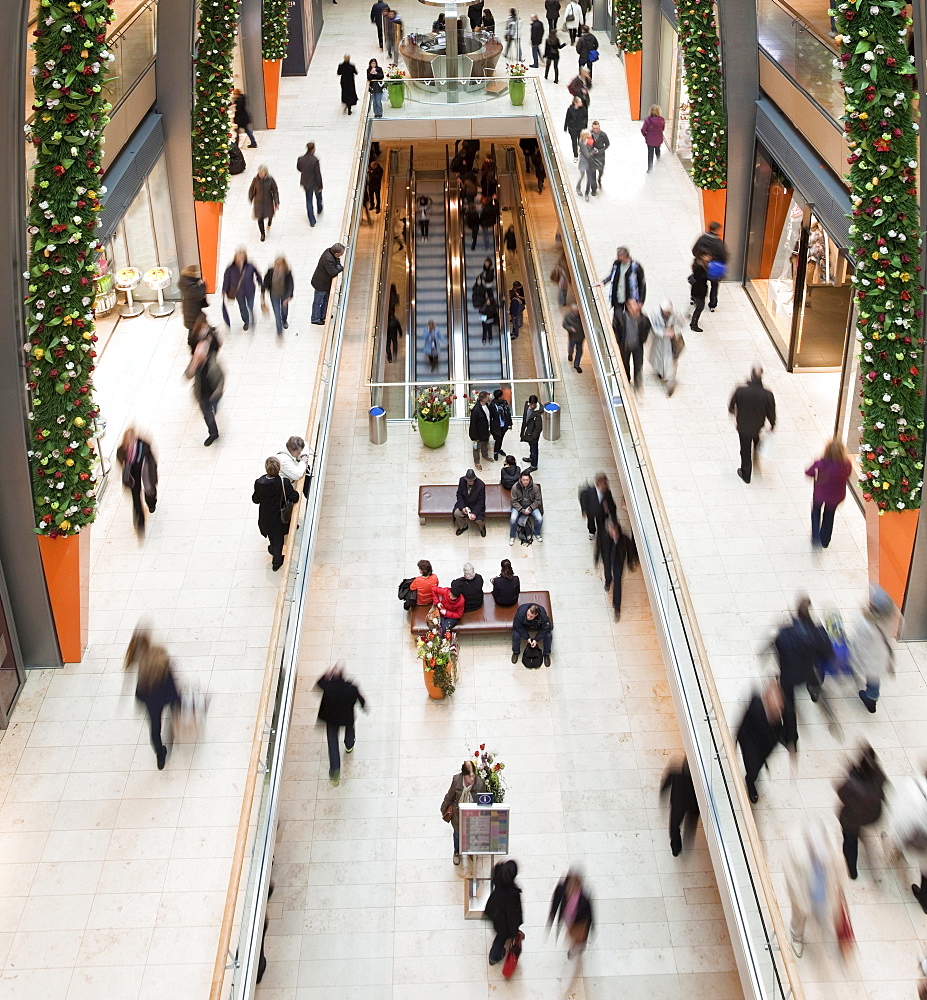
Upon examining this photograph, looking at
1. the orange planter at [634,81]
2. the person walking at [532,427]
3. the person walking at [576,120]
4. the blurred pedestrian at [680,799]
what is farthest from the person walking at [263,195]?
the blurred pedestrian at [680,799]

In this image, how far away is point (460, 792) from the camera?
11297mm

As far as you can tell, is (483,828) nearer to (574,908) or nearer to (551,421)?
(574,908)

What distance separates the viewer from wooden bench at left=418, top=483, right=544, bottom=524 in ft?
54.0

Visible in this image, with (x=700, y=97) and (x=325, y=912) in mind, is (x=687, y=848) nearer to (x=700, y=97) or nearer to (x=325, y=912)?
(x=325, y=912)

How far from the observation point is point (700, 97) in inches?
738

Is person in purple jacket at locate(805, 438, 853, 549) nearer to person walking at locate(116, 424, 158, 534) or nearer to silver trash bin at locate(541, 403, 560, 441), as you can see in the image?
silver trash bin at locate(541, 403, 560, 441)

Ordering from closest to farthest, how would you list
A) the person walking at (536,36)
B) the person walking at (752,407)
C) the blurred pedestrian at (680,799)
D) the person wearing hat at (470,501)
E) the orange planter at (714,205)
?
1. the blurred pedestrian at (680,799)
2. the person walking at (752,407)
3. the person wearing hat at (470,501)
4. the orange planter at (714,205)
5. the person walking at (536,36)

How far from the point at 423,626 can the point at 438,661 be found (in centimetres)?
115

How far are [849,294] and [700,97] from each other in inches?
185

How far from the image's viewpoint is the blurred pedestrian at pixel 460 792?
36.7ft

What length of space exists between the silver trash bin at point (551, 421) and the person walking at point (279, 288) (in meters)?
4.23

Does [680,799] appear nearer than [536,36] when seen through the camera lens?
Yes

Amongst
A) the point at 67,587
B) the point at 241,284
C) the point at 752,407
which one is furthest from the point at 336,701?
the point at 241,284

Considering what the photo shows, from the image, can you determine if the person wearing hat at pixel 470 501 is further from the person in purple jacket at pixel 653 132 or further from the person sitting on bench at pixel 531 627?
the person in purple jacket at pixel 653 132
